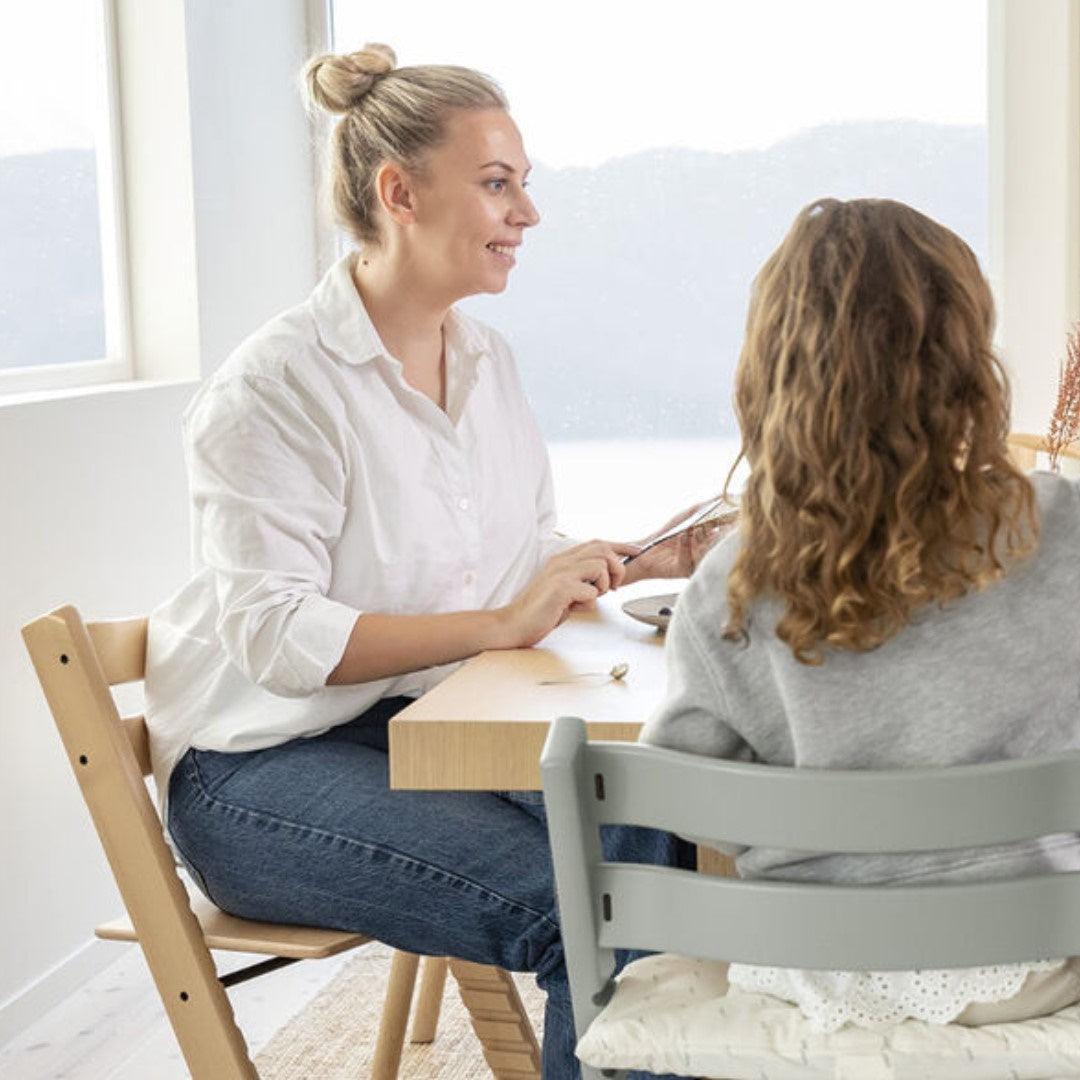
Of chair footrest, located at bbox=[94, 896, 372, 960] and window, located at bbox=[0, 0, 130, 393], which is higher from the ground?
window, located at bbox=[0, 0, 130, 393]

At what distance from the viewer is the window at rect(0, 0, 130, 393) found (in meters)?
3.05

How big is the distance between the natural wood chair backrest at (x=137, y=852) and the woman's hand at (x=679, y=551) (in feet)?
1.92

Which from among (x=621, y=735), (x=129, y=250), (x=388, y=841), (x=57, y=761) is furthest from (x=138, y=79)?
(x=621, y=735)

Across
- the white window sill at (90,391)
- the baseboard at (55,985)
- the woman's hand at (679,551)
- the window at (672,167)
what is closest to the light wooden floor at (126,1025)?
the baseboard at (55,985)

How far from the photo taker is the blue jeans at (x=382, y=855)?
1850 mm

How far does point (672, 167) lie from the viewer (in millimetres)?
4059

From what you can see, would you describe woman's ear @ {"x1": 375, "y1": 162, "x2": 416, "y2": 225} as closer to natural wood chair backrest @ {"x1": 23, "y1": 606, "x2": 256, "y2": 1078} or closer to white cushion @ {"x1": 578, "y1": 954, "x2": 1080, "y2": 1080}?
natural wood chair backrest @ {"x1": 23, "y1": 606, "x2": 256, "y2": 1078}

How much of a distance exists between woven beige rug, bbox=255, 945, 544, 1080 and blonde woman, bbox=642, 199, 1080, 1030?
1426 mm

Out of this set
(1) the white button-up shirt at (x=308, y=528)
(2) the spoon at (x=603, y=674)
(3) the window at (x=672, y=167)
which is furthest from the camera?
(3) the window at (x=672, y=167)

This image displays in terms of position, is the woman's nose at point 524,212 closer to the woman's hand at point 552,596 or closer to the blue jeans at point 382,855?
the woman's hand at point 552,596

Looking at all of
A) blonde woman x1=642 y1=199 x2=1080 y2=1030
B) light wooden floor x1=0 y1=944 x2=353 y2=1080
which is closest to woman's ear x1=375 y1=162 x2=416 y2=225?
blonde woman x1=642 y1=199 x2=1080 y2=1030

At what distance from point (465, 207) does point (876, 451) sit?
1.00 m

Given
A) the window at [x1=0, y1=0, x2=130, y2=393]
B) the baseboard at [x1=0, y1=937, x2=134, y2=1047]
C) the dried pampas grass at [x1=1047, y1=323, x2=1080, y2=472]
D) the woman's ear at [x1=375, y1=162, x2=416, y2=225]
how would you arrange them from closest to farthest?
the woman's ear at [x1=375, y1=162, x2=416, y2=225] → the dried pampas grass at [x1=1047, y1=323, x2=1080, y2=472] → the baseboard at [x1=0, y1=937, x2=134, y2=1047] → the window at [x1=0, y1=0, x2=130, y2=393]

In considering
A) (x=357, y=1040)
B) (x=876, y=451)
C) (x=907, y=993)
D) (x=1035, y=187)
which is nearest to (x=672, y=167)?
(x=1035, y=187)
